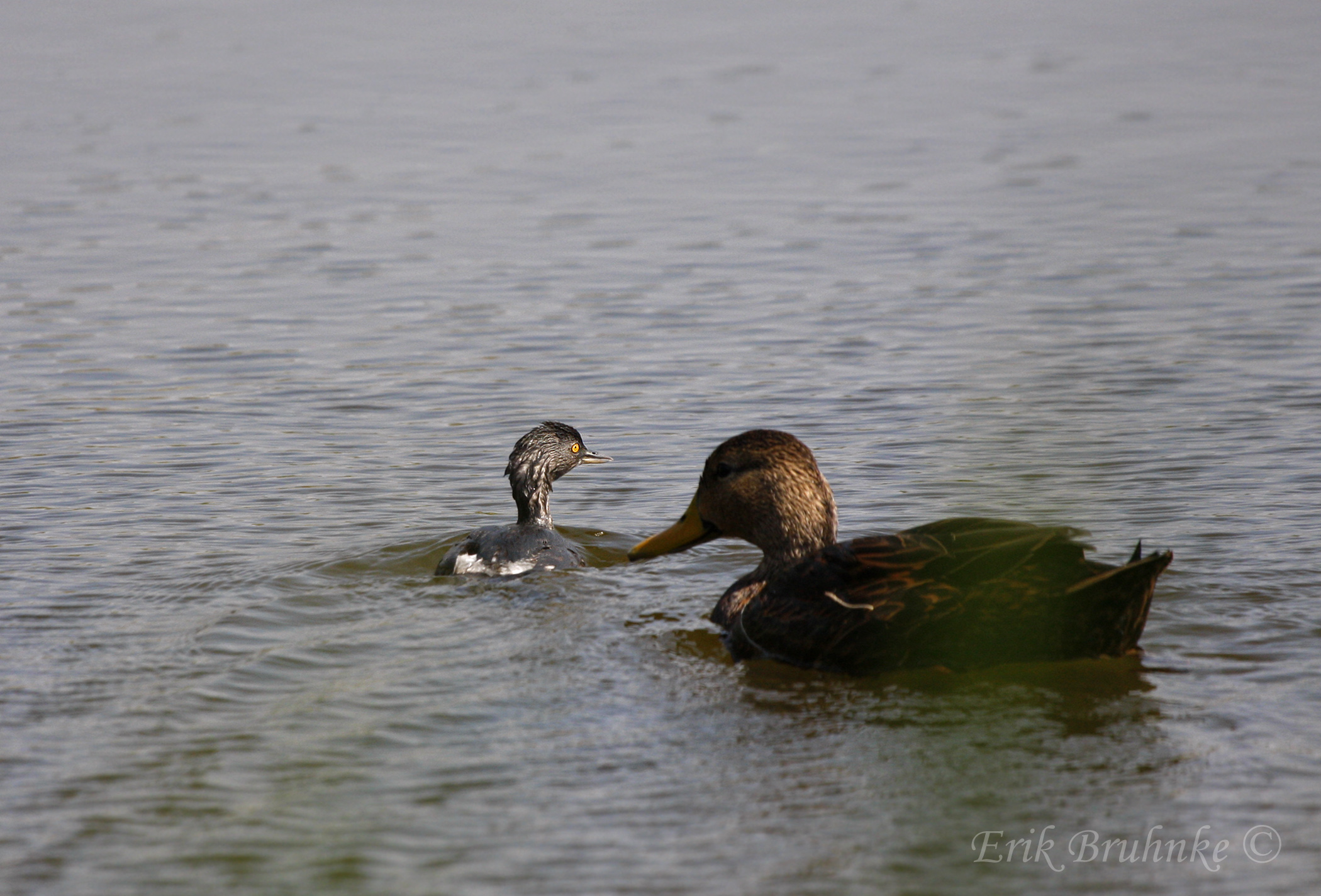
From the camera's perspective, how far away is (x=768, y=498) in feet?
23.6

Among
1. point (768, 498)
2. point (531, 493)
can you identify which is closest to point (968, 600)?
point (768, 498)

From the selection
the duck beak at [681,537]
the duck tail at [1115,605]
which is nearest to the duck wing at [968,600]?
the duck tail at [1115,605]

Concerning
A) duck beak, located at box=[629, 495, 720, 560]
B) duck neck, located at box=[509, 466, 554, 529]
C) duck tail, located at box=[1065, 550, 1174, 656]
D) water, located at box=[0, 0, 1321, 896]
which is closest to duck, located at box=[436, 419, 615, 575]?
duck neck, located at box=[509, 466, 554, 529]

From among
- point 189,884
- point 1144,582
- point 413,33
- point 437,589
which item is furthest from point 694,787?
point 413,33

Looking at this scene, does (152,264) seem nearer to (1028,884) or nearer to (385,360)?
(385,360)

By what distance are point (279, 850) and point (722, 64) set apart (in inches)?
792

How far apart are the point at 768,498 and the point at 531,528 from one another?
4.88 ft

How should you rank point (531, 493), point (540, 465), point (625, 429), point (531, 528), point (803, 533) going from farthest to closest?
point (625, 429)
point (540, 465)
point (531, 493)
point (531, 528)
point (803, 533)

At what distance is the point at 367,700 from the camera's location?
582 centimetres

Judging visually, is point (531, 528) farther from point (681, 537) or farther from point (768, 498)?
point (768, 498)

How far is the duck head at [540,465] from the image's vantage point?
28.5ft

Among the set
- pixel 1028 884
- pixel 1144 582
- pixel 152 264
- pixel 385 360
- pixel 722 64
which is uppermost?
pixel 722 64

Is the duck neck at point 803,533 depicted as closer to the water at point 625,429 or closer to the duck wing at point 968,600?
the water at point 625,429

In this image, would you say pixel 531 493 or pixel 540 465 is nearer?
pixel 531 493
